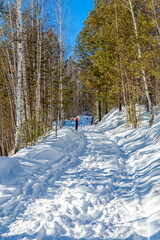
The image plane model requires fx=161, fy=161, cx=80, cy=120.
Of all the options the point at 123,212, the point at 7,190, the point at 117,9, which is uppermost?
the point at 117,9

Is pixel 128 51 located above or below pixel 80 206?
above

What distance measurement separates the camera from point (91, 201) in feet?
10.5

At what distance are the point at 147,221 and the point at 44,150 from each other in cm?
432

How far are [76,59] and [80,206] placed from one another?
19236 millimetres

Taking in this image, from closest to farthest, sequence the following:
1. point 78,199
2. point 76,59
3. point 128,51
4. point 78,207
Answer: point 78,207
point 78,199
point 128,51
point 76,59

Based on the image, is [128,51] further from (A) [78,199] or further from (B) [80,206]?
(B) [80,206]

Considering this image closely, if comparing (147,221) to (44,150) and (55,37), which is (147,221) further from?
(55,37)

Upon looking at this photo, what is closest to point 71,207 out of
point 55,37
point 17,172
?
point 17,172

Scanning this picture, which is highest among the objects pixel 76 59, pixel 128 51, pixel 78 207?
pixel 76 59

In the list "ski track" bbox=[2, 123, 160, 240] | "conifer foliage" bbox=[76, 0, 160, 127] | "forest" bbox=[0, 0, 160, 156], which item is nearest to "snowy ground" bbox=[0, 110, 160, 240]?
"ski track" bbox=[2, 123, 160, 240]

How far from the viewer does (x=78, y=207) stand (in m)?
3.00

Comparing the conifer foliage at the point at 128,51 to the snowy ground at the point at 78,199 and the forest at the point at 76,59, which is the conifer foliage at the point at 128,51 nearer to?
the forest at the point at 76,59

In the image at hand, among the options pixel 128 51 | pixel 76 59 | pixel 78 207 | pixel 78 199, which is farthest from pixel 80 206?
pixel 76 59

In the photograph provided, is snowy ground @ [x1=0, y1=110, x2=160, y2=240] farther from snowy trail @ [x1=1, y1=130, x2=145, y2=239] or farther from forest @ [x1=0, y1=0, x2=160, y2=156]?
forest @ [x1=0, y1=0, x2=160, y2=156]
